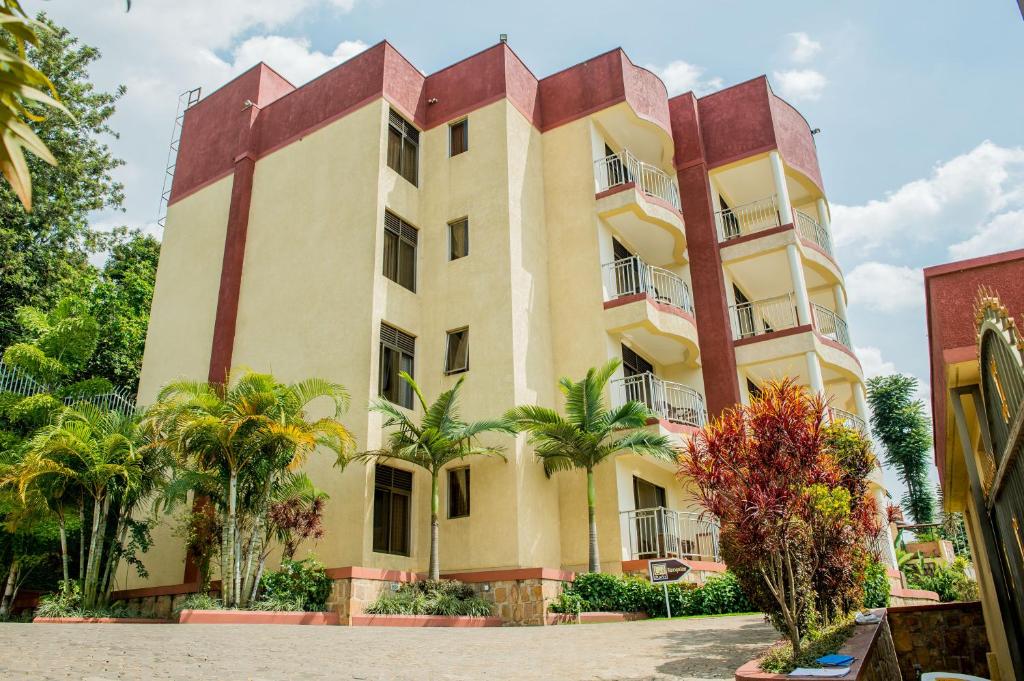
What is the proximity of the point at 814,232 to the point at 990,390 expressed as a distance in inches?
743

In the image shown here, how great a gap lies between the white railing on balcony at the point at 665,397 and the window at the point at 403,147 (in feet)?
24.9

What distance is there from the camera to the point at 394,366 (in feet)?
58.4

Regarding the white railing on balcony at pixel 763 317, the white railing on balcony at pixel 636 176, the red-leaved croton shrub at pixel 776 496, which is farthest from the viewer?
the white railing on balcony at pixel 763 317

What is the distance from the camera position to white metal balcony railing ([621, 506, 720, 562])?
16.6 m

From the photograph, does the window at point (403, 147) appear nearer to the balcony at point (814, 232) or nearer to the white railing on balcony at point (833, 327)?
the balcony at point (814, 232)

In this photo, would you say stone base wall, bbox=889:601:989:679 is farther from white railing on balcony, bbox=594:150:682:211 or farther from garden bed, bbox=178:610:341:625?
white railing on balcony, bbox=594:150:682:211

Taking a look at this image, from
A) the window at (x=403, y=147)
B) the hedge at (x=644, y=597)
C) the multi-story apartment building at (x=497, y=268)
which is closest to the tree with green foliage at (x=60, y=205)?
the multi-story apartment building at (x=497, y=268)

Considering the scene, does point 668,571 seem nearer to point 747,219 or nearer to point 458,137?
point 458,137

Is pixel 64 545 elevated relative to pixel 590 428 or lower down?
lower down

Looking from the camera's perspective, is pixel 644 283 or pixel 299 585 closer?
pixel 299 585

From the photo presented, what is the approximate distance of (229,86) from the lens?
925 inches

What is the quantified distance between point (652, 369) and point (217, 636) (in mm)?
14390

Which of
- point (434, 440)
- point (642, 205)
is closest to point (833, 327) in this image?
point (642, 205)

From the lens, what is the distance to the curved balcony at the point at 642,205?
19.6 meters
